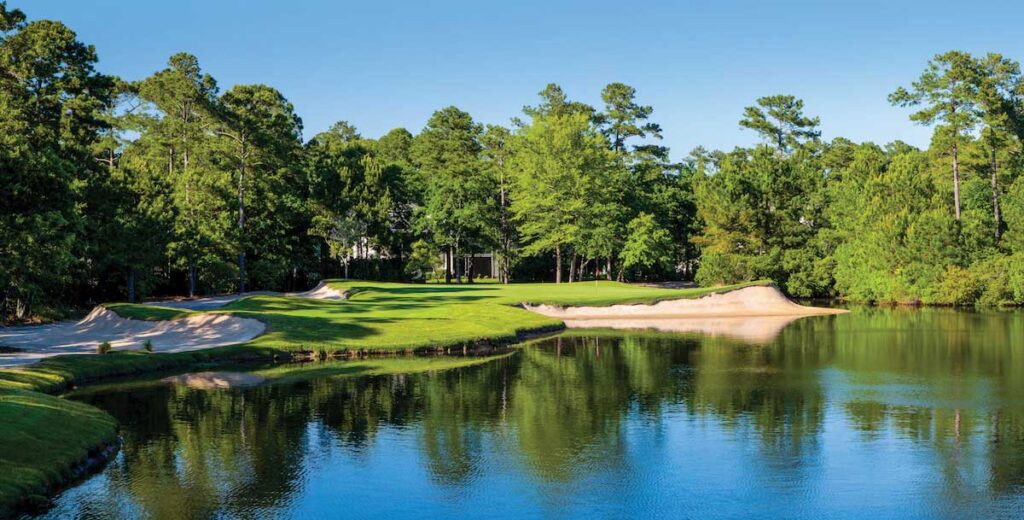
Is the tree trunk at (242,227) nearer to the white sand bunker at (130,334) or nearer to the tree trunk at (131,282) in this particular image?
the tree trunk at (131,282)

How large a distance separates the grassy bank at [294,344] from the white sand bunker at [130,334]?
825 mm

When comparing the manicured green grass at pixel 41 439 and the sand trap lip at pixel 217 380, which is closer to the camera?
the manicured green grass at pixel 41 439

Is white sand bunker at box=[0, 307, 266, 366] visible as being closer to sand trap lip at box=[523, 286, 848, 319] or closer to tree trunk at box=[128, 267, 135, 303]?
tree trunk at box=[128, 267, 135, 303]

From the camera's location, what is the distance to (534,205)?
→ 84.8 metres

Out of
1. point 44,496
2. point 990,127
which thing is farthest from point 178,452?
point 990,127

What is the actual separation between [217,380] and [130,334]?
11849 millimetres

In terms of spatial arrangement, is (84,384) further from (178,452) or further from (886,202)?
(886,202)

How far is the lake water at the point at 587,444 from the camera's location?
15906 millimetres

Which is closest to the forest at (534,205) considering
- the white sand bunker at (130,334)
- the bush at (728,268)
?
the bush at (728,268)

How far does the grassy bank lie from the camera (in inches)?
723

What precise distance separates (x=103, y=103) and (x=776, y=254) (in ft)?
198

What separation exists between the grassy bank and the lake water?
1237 mm

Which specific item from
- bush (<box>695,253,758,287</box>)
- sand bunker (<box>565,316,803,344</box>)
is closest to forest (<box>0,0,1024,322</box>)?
bush (<box>695,253,758,287</box>)

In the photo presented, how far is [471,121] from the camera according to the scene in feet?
353
